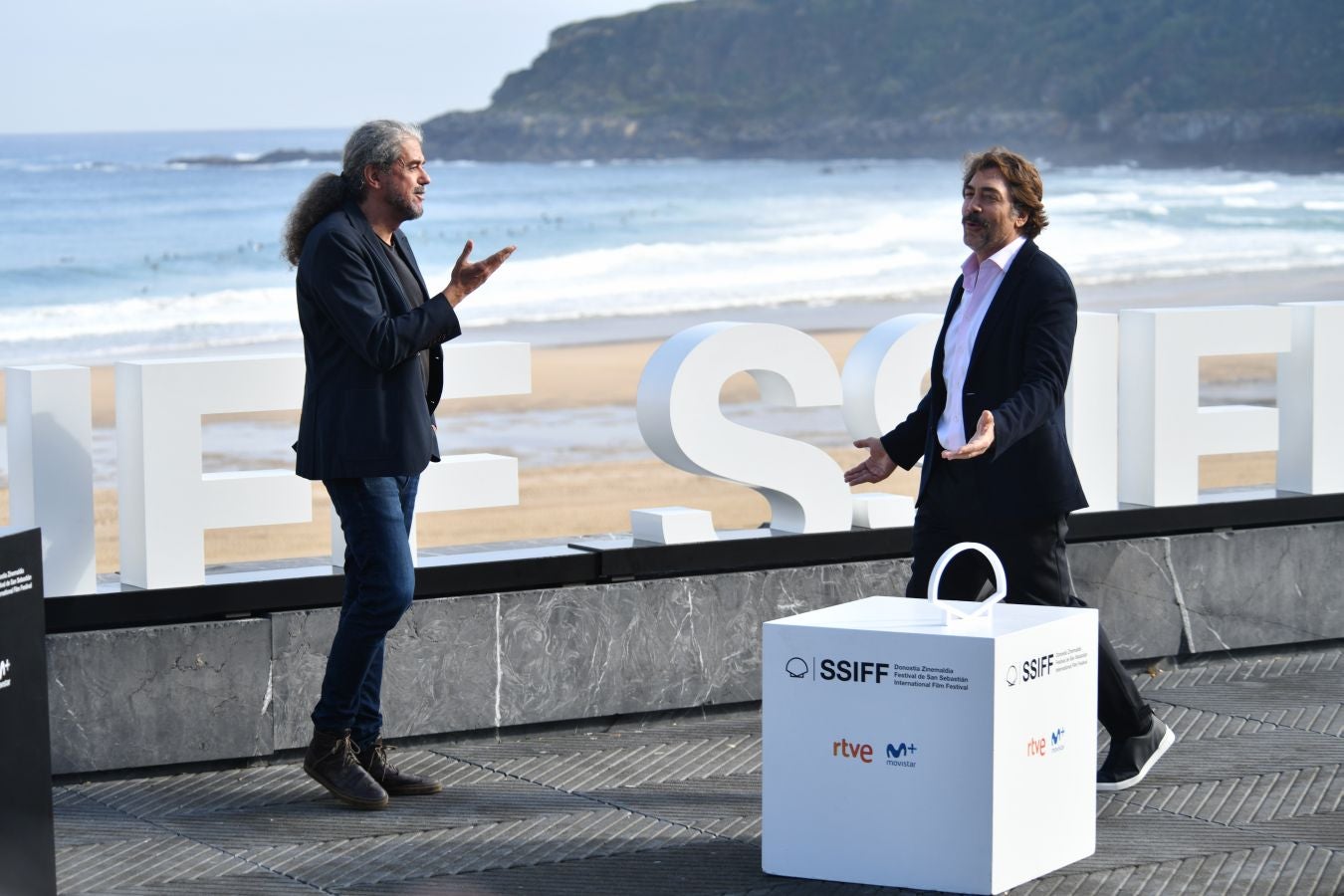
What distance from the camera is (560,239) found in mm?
42625

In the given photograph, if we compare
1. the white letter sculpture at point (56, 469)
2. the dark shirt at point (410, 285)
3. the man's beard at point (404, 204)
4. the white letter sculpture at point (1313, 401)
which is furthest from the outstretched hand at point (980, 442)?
the white letter sculpture at point (1313, 401)

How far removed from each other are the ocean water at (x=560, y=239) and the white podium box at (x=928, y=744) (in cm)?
2172

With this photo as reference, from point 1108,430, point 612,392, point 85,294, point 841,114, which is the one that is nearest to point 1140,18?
point 841,114

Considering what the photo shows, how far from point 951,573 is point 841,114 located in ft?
272

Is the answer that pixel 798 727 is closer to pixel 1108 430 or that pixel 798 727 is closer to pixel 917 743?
pixel 917 743

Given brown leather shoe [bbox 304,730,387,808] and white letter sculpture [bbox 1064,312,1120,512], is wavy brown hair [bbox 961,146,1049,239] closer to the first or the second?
white letter sculpture [bbox 1064,312,1120,512]

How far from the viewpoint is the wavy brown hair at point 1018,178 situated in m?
5.03

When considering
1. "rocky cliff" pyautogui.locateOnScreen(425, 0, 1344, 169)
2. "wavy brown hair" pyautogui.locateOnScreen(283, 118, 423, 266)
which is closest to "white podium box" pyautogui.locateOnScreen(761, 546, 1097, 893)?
"wavy brown hair" pyautogui.locateOnScreen(283, 118, 423, 266)

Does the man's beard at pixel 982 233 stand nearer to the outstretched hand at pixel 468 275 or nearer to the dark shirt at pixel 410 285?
the outstretched hand at pixel 468 275

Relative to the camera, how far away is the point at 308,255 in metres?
5.12

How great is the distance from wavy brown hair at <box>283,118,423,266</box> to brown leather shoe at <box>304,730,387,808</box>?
137 centimetres

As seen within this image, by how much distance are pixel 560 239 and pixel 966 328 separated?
37.9 m

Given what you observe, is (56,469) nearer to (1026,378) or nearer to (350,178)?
(350,178)

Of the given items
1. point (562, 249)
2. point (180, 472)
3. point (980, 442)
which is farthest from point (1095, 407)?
point (562, 249)
